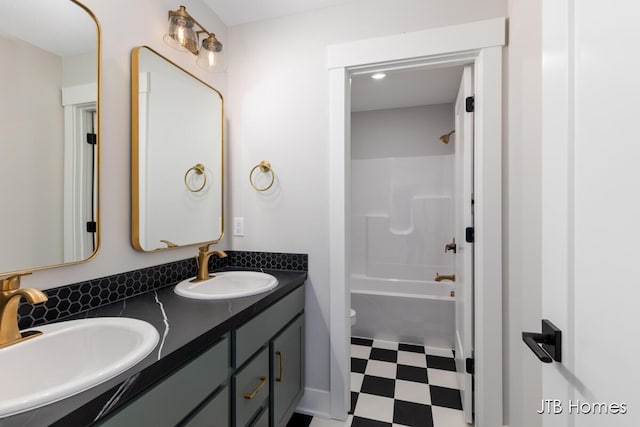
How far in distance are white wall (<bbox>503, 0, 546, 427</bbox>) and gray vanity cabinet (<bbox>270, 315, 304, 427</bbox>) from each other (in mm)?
1052

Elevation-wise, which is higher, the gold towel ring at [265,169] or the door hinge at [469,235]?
the gold towel ring at [265,169]

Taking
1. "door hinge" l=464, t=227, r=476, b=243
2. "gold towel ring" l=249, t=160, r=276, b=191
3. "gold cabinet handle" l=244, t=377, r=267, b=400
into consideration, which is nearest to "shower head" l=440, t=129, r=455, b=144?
"door hinge" l=464, t=227, r=476, b=243

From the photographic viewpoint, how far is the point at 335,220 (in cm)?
165

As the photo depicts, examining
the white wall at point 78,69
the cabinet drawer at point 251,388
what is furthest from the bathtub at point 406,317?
the white wall at point 78,69

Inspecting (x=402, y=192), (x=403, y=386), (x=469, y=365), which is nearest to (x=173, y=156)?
(x=469, y=365)

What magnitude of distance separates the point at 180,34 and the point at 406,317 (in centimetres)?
260

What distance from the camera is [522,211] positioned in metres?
1.28

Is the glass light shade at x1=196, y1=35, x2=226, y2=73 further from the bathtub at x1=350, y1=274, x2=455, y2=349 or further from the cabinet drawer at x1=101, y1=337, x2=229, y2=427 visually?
the bathtub at x1=350, y1=274, x2=455, y2=349

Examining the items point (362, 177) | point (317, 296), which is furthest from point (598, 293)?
point (362, 177)

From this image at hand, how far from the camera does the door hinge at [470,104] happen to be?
5.06ft

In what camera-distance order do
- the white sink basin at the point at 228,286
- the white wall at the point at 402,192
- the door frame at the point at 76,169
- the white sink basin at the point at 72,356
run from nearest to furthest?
the white sink basin at the point at 72,356
the door frame at the point at 76,169
the white sink basin at the point at 228,286
the white wall at the point at 402,192

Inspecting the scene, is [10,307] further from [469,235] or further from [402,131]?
[402,131]

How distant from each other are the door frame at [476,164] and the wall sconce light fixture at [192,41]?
624 millimetres

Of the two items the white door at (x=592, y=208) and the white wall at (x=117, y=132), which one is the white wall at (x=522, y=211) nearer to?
the white door at (x=592, y=208)
